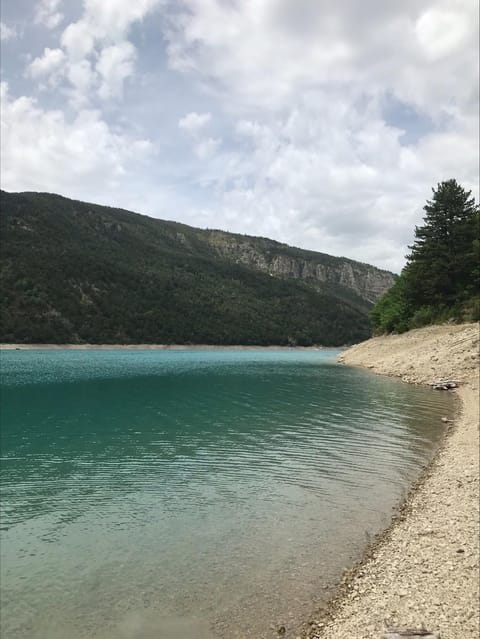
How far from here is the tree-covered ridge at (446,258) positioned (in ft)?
174

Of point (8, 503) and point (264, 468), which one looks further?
point (264, 468)

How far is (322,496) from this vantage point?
43.4 ft

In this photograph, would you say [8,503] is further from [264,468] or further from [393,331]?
[393,331]

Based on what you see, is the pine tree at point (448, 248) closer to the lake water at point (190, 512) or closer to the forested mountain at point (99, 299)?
the lake water at point (190, 512)

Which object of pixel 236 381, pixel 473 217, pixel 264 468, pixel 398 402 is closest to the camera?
pixel 264 468

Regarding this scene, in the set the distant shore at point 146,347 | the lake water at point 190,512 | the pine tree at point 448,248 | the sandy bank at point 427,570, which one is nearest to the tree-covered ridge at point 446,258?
the pine tree at point 448,248

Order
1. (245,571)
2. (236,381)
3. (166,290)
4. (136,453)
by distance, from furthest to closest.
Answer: (166,290) < (236,381) < (136,453) < (245,571)

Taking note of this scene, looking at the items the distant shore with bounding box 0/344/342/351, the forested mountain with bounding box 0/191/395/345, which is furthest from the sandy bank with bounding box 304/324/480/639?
the forested mountain with bounding box 0/191/395/345

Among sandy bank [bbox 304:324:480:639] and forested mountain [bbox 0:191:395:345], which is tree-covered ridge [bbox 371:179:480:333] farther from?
forested mountain [bbox 0:191:395:345]

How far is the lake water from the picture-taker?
26.2 feet

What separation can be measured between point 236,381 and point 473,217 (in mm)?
32467

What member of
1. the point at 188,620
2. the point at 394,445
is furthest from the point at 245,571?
the point at 394,445

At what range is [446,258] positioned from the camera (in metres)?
54.9

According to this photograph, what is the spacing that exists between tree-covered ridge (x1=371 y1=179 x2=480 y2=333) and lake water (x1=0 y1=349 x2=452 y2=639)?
1135 inches
